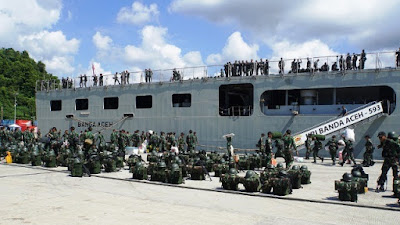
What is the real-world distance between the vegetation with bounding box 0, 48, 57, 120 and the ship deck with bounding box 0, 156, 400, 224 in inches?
2561

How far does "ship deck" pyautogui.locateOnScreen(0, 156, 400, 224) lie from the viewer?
7.93 metres

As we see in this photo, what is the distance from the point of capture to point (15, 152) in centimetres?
2036

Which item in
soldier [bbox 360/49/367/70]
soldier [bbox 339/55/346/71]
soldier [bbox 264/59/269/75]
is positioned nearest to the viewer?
→ soldier [bbox 360/49/367/70]

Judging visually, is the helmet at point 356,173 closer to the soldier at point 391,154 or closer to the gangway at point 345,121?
the soldier at point 391,154

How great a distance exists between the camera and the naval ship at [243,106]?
73.5ft

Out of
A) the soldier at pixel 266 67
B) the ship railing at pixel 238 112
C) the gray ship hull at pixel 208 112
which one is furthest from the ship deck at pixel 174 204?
the ship railing at pixel 238 112

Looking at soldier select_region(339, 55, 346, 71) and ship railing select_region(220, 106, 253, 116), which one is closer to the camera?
soldier select_region(339, 55, 346, 71)

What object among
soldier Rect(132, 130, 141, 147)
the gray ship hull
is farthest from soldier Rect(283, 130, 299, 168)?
soldier Rect(132, 130, 141, 147)

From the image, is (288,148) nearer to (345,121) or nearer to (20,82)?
(345,121)

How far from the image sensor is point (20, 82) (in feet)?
262

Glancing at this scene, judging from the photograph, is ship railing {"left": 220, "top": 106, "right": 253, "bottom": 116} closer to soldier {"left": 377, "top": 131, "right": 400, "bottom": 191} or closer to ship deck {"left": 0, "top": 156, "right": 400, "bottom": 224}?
ship deck {"left": 0, "top": 156, "right": 400, "bottom": 224}

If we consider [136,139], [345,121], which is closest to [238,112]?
[136,139]

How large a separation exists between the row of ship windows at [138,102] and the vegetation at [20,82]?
38423mm

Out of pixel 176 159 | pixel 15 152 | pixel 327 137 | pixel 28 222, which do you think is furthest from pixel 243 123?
pixel 28 222
